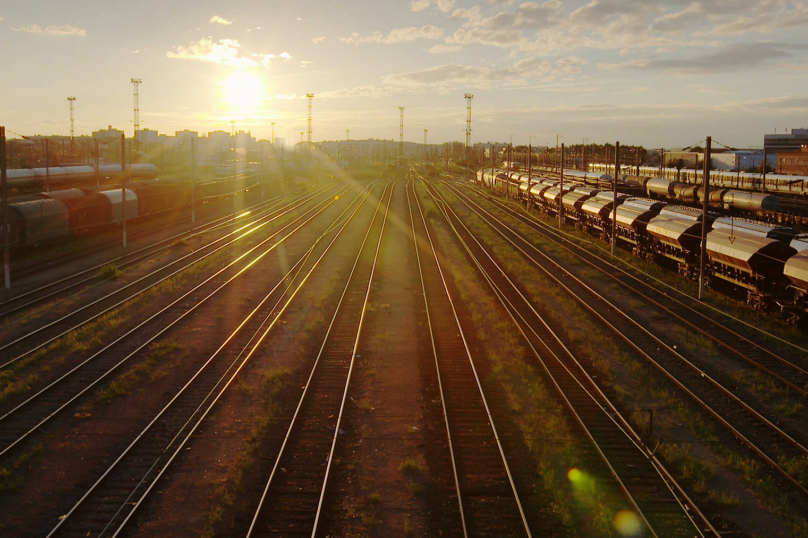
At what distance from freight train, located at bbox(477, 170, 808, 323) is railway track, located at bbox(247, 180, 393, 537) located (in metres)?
13.3

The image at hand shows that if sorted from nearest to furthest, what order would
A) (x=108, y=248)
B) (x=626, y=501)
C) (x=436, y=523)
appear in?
1. (x=436, y=523)
2. (x=626, y=501)
3. (x=108, y=248)

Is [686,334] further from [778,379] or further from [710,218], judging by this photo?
[710,218]

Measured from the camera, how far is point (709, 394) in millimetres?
14320

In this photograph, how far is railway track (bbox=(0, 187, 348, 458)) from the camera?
12.3m

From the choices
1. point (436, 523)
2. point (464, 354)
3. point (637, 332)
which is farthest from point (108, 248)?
point (436, 523)

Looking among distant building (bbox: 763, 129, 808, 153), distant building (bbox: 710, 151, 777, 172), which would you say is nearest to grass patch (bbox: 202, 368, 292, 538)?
distant building (bbox: 710, 151, 777, 172)

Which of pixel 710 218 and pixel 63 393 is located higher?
pixel 710 218

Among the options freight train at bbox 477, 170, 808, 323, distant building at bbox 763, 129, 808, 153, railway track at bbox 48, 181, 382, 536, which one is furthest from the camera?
distant building at bbox 763, 129, 808, 153

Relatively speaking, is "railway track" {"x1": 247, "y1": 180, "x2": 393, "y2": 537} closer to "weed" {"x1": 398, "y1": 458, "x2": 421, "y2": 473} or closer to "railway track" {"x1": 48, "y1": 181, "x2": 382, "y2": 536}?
"weed" {"x1": 398, "y1": 458, "x2": 421, "y2": 473}

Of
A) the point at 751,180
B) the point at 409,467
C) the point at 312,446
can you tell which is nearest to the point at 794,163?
the point at 751,180

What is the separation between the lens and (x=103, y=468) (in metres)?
10.7

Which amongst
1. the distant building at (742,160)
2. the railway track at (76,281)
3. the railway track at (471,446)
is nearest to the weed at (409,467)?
the railway track at (471,446)

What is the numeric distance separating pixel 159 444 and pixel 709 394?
11879 millimetres

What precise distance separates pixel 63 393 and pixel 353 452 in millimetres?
7310
